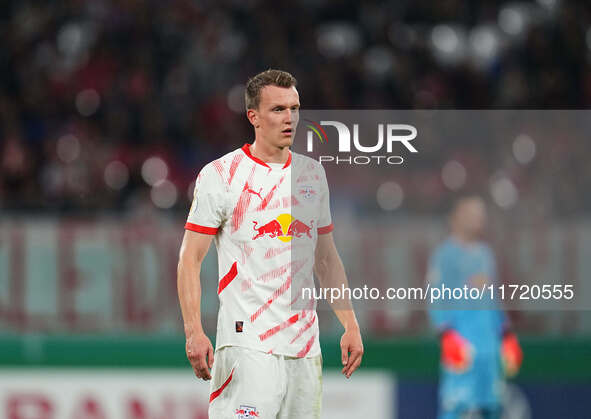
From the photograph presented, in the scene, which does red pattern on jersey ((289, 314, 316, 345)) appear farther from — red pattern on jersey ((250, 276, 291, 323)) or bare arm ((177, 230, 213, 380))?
bare arm ((177, 230, 213, 380))

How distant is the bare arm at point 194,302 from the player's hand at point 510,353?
404cm

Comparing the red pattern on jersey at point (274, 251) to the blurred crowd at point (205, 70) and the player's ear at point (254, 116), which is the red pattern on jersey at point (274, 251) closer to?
the player's ear at point (254, 116)

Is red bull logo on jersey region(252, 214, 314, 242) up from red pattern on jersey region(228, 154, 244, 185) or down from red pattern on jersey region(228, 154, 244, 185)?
down

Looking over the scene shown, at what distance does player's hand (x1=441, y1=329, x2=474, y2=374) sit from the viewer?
7.50 m

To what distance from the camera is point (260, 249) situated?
4.08 m

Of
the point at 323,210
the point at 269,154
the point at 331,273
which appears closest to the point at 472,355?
the point at 331,273

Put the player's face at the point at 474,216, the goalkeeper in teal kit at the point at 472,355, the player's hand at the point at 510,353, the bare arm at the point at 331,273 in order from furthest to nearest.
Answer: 1. the player's hand at the point at 510,353
2. the goalkeeper in teal kit at the point at 472,355
3. the player's face at the point at 474,216
4. the bare arm at the point at 331,273

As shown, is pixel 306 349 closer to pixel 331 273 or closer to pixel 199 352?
pixel 331 273

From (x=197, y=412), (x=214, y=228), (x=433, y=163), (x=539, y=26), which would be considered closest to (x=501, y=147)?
(x=433, y=163)

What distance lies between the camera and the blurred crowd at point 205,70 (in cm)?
994

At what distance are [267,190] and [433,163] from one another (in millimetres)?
2361

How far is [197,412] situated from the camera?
24.5 feet

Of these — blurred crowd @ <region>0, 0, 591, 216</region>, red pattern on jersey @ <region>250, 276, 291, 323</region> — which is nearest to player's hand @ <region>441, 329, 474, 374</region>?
blurred crowd @ <region>0, 0, 591, 216</region>

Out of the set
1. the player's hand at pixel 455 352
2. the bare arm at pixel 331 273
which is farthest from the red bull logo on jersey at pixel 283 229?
the player's hand at pixel 455 352
